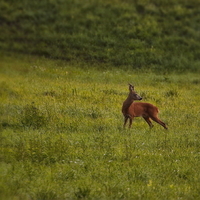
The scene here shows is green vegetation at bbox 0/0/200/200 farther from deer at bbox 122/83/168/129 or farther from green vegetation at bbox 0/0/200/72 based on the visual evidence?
deer at bbox 122/83/168/129

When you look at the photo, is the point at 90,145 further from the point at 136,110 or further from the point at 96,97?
the point at 96,97

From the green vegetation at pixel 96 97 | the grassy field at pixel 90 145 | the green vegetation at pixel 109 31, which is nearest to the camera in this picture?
the grassy field at pixel 90 145

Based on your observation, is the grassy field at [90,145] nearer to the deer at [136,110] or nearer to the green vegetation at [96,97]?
the green vegetation at [96,97]

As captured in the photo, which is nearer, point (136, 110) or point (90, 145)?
point (90, 145)

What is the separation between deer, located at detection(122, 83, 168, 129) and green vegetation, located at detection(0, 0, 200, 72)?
40.5 ft

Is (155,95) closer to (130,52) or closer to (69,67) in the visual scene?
(69,67)

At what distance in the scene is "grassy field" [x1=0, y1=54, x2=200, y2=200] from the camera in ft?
26.8

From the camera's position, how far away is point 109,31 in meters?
→ 30.4

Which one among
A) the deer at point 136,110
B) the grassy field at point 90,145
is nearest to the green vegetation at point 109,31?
the grassy field at point 90,145

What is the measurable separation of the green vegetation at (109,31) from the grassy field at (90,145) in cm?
666

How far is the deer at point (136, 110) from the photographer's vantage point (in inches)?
533

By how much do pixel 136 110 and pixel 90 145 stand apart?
10.7ft

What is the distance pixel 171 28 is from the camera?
104 feet

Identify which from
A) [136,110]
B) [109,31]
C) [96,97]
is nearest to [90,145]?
[136,110]
